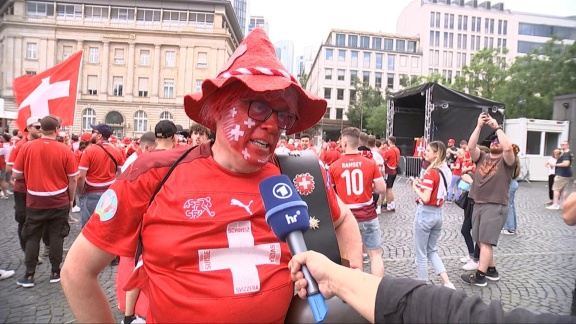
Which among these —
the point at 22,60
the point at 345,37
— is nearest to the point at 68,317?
the point at 22,60

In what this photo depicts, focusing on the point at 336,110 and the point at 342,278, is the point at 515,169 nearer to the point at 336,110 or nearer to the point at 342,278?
the point at 342,278

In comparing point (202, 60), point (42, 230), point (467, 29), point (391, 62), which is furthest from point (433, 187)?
point (467, 29)

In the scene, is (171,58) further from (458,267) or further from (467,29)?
(467,29)

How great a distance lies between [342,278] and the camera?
4.18ft

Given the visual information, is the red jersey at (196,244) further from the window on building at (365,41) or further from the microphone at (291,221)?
the window on building at (365,41)

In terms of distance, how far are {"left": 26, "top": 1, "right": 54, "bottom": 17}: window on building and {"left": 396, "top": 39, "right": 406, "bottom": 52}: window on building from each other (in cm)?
5456

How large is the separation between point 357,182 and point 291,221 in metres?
4.12

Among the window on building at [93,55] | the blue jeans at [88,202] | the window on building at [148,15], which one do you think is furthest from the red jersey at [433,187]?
the window on building at [93,55]

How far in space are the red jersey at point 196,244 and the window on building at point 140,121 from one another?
172ft

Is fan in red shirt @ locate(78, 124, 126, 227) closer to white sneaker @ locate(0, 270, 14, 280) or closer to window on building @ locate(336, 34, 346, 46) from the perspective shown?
white sneaker @ locate(0, 270, 14, 280)

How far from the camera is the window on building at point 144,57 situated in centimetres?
5078

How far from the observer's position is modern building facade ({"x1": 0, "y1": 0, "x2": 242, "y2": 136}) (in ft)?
163

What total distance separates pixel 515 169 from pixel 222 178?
5295mm

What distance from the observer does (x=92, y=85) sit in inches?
1987
